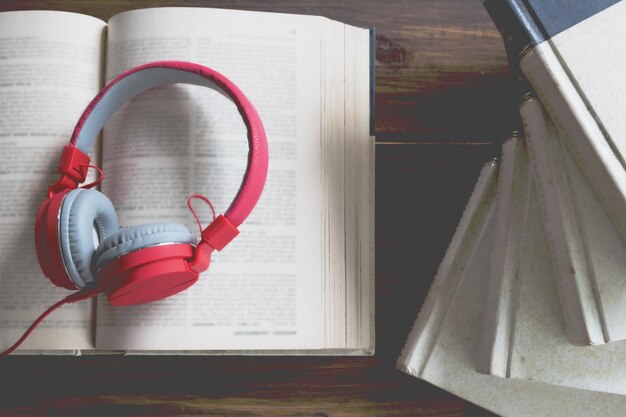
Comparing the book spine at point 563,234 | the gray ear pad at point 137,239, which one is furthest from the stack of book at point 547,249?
the gray ear pad at point 137,239

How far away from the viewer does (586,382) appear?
0.49m

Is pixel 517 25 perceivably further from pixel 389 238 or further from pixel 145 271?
pixel 145 271

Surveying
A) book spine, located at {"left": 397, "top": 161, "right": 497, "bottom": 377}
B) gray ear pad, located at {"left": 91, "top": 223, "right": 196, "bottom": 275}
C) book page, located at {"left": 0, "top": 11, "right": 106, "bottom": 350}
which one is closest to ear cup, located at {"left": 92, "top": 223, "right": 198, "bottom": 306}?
gray ear pad, located at {"left": 91, "top": 223, "right": 196, "bottom": 275}

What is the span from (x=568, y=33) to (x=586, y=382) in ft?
0.98

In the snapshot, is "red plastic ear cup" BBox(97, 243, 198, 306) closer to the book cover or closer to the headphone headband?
the headphone headband

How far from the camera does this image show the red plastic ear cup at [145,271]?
476mm

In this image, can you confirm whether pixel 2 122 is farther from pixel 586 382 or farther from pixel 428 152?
pixel 586 382

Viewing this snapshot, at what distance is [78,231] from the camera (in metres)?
0.49

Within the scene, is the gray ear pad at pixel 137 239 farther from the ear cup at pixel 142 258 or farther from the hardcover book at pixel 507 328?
the hardcover book at pixel 507 328

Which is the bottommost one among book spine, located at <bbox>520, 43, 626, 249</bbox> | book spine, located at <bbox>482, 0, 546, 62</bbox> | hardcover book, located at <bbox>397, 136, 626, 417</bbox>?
hardcover book, located at <bbox>397, 136, 626, 417</bbox>

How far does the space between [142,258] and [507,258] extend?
1.05 ft

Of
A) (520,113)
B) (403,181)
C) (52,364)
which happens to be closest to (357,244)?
(403,181)

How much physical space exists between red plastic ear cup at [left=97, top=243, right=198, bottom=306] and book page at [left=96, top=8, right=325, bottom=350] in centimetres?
7

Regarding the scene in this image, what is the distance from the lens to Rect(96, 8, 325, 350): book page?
56 cm
